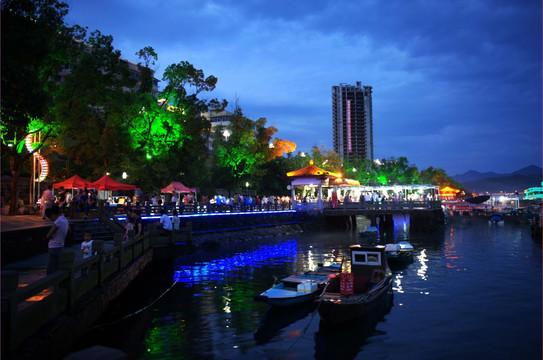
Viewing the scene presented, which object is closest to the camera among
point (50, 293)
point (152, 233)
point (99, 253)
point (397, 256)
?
point (50, 293)

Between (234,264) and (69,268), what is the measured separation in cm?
1882

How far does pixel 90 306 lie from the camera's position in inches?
434

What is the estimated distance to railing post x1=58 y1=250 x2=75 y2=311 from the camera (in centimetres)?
927

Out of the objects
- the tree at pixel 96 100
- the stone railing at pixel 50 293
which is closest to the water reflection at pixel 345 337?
the stone railing at pixel 50 293

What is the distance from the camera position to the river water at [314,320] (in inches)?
477

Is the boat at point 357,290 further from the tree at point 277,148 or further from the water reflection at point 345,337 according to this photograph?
the tree at point 277,148

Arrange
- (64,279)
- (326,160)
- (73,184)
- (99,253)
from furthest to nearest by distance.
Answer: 1. (326,160)
2. (73,184)
3. (99,253)
4. (64,279)

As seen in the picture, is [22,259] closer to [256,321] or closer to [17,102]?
[17,102]

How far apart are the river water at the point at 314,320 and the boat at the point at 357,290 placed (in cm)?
55

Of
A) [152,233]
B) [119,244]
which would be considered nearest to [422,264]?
[152,233]

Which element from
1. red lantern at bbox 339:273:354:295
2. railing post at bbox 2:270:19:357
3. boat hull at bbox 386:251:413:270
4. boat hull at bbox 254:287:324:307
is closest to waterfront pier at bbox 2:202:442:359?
railing post at bbox 2:270:19:357

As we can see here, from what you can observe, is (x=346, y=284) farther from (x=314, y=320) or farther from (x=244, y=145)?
(x=244, y=145)

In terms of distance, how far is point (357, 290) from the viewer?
16203 mm

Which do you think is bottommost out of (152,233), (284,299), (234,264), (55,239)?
(234,264)
